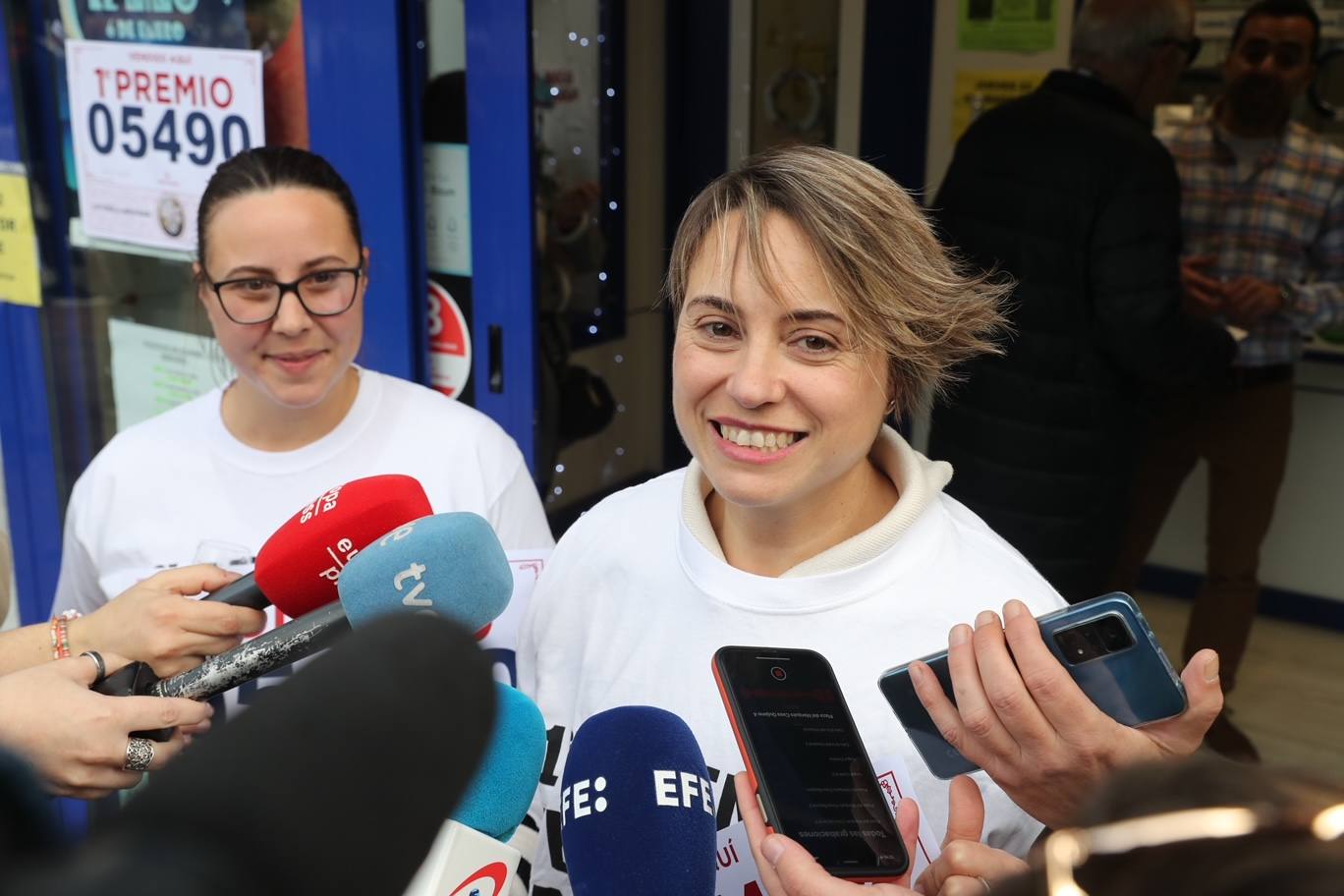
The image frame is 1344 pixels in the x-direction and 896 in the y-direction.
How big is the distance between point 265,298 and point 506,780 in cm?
114

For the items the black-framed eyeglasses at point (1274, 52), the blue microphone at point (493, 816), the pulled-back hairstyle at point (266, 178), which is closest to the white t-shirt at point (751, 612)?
the blue microphone at point (493, 816)

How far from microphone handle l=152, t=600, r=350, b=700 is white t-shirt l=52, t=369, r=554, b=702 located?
0.76 meters

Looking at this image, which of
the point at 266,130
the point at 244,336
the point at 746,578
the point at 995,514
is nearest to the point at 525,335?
the point at 266,130

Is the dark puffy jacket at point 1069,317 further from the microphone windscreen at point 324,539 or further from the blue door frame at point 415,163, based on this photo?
the microphone windscreen at point 324,539

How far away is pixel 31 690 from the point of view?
1231 mm

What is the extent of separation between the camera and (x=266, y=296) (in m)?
1.93

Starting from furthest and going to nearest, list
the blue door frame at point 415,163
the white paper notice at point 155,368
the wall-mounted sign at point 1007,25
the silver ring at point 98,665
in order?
the wall-mounted sign at point 1007,25, the white paper notice at point 155,368, the blue door frame at point 415,163, the silver ring at point 98,665

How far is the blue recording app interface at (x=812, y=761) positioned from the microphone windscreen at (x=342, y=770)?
634mm

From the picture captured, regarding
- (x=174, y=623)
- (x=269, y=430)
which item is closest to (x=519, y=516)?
(x=269, y=430)

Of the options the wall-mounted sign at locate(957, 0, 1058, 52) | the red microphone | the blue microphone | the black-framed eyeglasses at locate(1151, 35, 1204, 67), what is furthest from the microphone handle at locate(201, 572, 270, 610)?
the wall-mounted sign at locate(957, 0, 1058, 52)

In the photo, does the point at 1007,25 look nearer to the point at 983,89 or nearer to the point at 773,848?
the point at 983,89

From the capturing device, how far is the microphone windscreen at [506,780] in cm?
101

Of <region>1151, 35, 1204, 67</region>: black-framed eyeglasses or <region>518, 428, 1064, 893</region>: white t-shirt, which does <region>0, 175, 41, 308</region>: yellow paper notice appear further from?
<region>1151, 35, 1204, 67</region>: black-framed eyeglasses

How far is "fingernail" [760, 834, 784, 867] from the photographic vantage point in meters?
1.02
